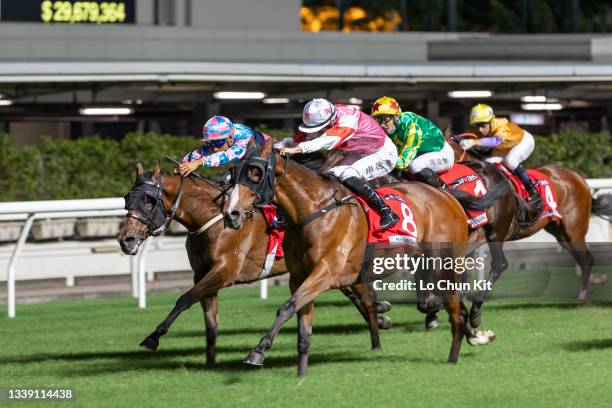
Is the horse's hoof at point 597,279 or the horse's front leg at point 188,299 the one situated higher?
the horse's front leg at point 188,299

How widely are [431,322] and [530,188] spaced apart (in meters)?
2.24

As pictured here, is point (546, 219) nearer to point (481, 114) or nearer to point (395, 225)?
point (481, 114)

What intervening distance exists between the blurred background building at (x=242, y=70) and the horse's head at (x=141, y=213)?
783 centimetres

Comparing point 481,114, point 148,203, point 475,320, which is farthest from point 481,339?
point 481,114

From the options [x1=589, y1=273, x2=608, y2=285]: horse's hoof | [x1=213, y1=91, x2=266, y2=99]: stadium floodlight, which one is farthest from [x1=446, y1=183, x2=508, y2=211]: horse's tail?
[x1=213, y1=91, x2=266, y2=99]: stadium floodlight

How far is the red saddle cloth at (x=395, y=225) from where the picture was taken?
25.5 feet

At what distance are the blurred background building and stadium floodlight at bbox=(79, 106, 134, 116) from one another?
0.02 m

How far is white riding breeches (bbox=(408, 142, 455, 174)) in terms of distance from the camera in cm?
938

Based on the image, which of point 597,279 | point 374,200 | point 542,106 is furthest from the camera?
point 542,106

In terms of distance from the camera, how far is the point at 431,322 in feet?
30.1

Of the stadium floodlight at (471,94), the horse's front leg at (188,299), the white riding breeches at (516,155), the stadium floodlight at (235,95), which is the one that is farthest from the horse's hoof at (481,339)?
the stadium floodlight at (471,94)

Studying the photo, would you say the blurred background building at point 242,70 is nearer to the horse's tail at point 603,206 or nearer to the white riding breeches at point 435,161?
the horse's tail at point 603,206

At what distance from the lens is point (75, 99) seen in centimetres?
1719

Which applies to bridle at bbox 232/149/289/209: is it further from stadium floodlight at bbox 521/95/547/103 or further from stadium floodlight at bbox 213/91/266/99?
stadium floodlight at bbox 521/95/547/103
